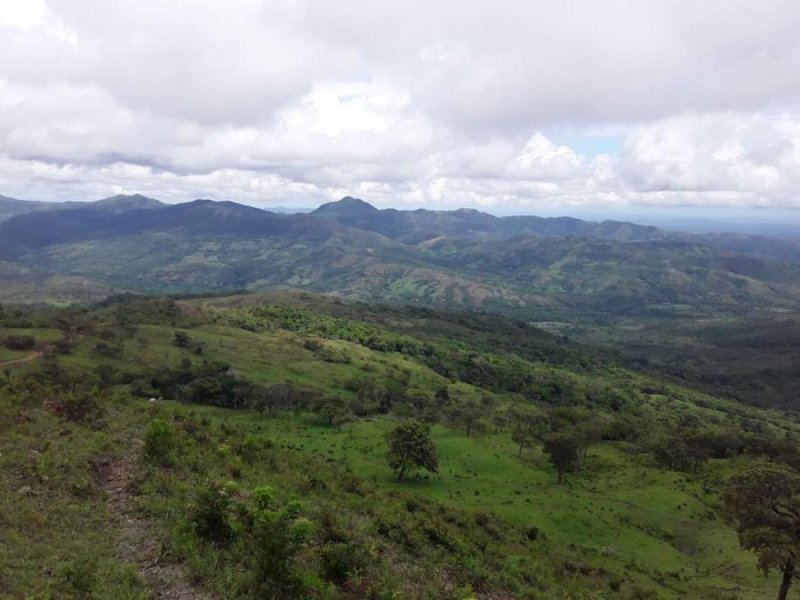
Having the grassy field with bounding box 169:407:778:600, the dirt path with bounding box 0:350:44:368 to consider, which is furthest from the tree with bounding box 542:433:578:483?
the dirt path with bounding box 0:350:44:368

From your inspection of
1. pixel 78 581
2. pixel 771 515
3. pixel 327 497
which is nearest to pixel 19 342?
pixel 327 497

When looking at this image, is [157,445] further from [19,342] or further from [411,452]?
[19,342]

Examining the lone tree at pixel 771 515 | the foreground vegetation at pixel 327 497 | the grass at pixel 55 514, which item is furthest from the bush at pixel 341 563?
the lone tree at pixel 771 515

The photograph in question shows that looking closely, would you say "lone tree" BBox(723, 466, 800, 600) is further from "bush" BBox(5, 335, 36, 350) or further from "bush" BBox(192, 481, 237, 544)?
"bush" BBox(5, 335, 36, 350)

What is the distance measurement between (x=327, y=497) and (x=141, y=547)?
12.1 m

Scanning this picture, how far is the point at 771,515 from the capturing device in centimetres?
3397

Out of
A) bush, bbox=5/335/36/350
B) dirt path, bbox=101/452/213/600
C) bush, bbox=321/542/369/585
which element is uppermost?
dirt path, bbox=101/452/213/600

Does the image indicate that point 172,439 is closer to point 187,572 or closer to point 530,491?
point 187,572

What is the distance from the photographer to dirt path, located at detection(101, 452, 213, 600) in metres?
16.1

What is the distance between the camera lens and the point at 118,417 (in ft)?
111

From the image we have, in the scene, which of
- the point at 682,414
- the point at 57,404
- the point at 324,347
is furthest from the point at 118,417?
the point at 682,414

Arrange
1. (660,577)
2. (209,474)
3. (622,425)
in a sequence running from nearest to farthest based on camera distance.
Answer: (209,474) → (660,577) → (622,425)

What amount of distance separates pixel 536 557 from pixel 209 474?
67.4ft

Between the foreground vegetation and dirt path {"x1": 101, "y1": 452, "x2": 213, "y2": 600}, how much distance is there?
83 millimetres
